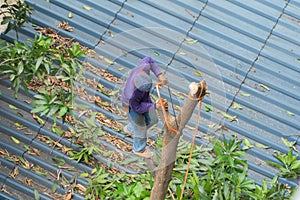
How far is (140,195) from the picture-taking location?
5758 millimetres

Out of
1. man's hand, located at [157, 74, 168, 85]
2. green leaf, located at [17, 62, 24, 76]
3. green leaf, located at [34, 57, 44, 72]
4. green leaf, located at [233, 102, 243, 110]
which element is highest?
man's hand, located at [157, 74, 168, 85]

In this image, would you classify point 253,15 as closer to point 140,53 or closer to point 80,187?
point 80,187

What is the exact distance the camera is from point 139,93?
3.95 m

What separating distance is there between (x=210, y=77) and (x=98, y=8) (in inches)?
99.7

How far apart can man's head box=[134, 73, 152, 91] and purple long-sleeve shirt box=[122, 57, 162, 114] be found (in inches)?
1.0

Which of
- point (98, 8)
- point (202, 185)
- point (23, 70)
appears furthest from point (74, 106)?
point (98, 8)

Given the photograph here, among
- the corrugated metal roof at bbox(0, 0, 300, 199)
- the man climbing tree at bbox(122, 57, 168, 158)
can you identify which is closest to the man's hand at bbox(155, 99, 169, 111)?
the man climbing tree at bbox(122, 57, 168, 158)

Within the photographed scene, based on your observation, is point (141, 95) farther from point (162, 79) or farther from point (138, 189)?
point (138, 189)

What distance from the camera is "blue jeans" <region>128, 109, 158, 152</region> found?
4.07m

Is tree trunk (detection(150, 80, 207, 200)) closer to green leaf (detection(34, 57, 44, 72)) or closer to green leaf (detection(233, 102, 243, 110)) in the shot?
green leaf (detection(34, 57, 44, 72))

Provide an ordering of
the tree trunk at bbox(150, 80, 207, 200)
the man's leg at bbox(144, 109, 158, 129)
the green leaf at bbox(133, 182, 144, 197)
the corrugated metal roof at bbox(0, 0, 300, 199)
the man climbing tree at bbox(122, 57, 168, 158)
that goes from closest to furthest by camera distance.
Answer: the tree trunk at bbox(150, 80, 207, 200)
the man climbing tree at bbox(122, 57, 168, 158)
the man's leg at bbox(144, 109, 158, 129)
the green leaf at bbox(133, 182, 144, 197)
the corrugated metal roof at bbox(0, 0, 300, 199)

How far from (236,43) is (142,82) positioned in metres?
2.81

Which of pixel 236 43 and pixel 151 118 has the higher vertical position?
pixel 236 43

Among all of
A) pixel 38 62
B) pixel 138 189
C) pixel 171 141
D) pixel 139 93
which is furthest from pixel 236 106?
pixel 139 93
